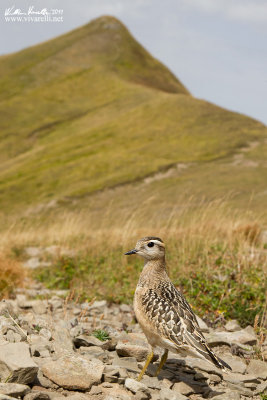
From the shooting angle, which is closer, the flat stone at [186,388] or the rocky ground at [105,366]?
the rocky ground at [105,366]

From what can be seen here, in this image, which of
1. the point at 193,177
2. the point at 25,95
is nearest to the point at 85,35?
the point at 25,95

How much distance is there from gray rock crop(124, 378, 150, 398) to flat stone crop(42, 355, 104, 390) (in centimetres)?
31

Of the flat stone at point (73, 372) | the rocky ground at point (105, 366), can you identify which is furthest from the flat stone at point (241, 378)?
the flat stone at point (73, 372)

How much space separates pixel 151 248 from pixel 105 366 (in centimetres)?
151

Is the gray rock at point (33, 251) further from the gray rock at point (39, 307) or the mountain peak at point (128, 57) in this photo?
the mountain peak at point (128, 57)

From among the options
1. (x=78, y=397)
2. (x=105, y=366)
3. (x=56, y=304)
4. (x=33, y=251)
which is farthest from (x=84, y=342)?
(x=33, y=251)

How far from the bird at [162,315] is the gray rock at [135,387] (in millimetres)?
326

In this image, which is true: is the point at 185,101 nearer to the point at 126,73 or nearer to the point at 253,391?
the point at 126,73

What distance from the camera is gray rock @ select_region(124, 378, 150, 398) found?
198 inches

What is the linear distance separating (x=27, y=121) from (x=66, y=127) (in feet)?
25.9

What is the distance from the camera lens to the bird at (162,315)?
5.12 m

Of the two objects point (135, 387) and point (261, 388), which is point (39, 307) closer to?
point (135, 387)

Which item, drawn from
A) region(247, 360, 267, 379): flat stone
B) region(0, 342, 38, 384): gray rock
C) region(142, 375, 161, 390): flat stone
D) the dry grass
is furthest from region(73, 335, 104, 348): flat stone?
the dry grass

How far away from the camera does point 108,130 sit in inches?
2467
